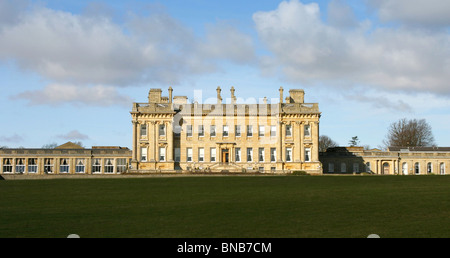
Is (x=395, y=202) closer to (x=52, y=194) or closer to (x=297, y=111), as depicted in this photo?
(x=52, y=194)

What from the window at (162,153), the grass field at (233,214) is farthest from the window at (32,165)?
the grass field at (233,214)

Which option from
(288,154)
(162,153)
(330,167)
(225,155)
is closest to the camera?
(162,153)

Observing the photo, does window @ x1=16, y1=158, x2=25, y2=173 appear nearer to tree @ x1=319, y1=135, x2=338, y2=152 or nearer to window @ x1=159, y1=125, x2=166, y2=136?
window @ x1=159, y1=125, x2=166, y2=136

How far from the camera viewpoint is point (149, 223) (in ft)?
56.2

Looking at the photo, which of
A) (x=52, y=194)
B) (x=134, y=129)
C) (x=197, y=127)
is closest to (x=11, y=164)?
(x=134, y=129)

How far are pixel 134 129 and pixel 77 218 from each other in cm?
5030

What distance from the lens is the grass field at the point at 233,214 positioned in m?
15.4

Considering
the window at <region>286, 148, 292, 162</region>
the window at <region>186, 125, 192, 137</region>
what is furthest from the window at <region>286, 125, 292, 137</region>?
the window at <region>186, 125, 192, 137</region>

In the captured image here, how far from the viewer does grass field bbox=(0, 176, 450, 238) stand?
15367 millimetres

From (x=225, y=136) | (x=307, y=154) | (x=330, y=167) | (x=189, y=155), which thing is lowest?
(x=330, y=167)

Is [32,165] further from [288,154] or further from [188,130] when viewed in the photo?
[288,154]

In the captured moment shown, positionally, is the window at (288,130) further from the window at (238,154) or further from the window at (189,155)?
the window at (189,155)

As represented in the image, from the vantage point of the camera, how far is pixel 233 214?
746 inches

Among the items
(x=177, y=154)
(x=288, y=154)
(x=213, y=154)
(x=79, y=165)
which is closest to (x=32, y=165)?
(x=79, y=165)
